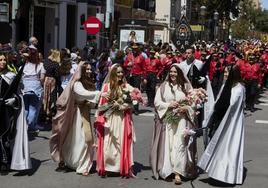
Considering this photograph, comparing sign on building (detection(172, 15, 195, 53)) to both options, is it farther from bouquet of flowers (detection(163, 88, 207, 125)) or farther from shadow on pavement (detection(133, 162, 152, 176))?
bouquet of flowers (detection(163, 88, 207, 125))

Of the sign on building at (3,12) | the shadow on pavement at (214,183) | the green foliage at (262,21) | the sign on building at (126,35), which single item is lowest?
the shadow on pavement at (214,183)

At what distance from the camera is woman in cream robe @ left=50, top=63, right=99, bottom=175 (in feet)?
27.8

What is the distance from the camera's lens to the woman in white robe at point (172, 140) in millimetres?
8211

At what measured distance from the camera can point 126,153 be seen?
327 inches

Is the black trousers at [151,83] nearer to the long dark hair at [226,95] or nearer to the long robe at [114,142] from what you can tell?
the long robe at [114,142]

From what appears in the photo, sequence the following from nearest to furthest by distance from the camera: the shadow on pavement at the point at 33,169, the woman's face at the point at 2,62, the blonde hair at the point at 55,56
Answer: the shadow on pavement at the point at 33,169 → the woman's face at the point at 2,62 → the blonde hair at the point at 55,56

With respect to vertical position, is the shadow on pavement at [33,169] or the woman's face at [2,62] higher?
the woman's face at [2,62]

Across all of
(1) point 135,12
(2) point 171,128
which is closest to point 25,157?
(2) point 171,128

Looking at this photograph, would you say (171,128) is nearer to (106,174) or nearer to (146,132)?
(106,174)

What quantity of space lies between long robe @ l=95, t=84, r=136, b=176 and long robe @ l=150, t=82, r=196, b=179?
0.38 m

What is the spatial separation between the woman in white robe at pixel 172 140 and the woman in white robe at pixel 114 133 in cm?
39

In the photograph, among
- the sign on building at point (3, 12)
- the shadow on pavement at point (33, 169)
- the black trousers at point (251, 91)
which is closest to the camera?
the shadow on pavement at point (33, 169)

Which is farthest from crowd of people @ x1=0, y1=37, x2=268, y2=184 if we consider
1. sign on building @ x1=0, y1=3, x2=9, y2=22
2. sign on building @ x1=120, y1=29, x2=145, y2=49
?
sign on building @ x1=120, y1=29, x2=145, y2=49

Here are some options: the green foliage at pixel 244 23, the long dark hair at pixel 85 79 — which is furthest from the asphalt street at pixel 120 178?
the green foliage at pixel 244 23
